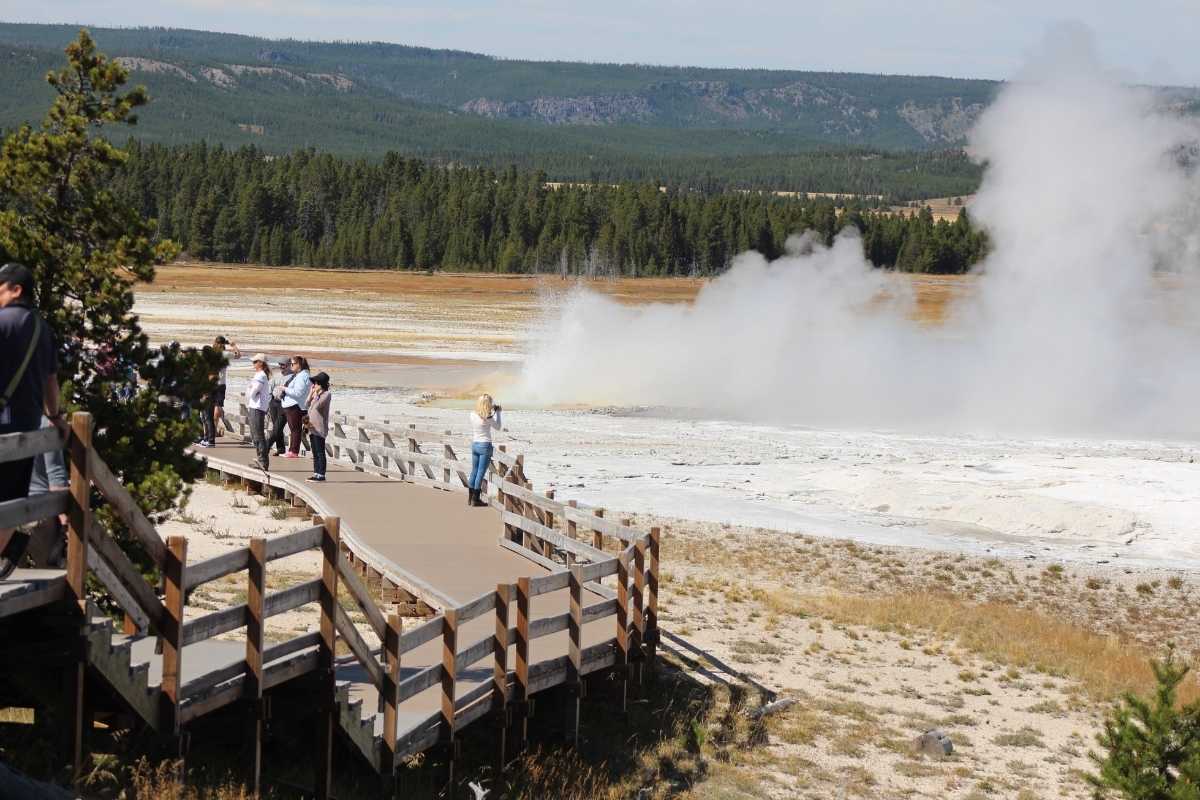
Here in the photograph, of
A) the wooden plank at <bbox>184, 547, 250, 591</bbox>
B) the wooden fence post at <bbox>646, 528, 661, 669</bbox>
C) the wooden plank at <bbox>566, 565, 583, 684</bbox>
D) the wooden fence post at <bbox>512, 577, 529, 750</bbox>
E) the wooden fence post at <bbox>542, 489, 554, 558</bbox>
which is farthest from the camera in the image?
the wooden fence post at <bbox>542, 489, 554, 558</bbox>

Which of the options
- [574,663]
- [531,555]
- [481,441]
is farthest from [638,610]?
[481,441]

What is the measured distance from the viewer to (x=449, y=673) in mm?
11812

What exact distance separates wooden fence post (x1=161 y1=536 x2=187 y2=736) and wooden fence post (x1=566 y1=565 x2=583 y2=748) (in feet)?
15.2

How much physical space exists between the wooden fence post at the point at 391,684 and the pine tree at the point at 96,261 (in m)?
2.02

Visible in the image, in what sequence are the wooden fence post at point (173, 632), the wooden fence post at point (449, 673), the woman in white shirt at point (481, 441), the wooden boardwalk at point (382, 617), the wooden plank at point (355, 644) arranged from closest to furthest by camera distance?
the wooden boardwalk at point (382, 617) < the wooden fence post at point (173, 632) < the wooden plank at point (355, 644) < the wooden fence post at point (449, 673) < the woman in white shirt at point (481, 441)

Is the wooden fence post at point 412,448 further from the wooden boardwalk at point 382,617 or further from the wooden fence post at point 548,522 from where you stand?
the wooden fence post at point 548,522

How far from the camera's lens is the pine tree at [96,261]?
12.0m

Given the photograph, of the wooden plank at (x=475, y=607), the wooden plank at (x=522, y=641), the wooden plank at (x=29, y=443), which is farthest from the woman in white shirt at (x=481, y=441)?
the wooden plank at (x=29, y=443)

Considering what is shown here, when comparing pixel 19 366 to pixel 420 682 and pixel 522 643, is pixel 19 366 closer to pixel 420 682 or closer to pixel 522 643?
pixel 420 682

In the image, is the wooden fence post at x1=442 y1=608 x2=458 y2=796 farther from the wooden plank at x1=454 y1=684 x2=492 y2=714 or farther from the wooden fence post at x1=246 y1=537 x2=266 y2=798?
the wooden fence post at x1=246 y1=537 x2=266 y2=798

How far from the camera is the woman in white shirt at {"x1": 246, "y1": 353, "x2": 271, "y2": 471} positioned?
24.2m

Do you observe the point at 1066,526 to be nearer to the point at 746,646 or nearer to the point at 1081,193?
the point at 746,646

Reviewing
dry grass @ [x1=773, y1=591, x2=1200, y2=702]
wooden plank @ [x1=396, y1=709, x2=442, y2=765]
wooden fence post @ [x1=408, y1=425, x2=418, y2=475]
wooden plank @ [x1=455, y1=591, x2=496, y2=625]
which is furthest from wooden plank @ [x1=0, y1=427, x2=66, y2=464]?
wooden fence post @ [x1=408, y1=425, x2=418, y2=475]

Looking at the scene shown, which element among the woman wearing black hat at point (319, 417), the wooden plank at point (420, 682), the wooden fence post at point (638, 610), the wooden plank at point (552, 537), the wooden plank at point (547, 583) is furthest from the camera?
the woman wearing black hat at point (319, 417)
